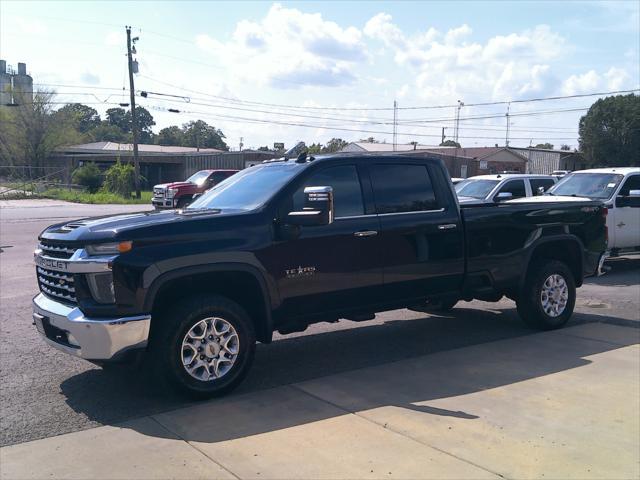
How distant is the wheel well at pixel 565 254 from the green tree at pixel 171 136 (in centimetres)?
11361

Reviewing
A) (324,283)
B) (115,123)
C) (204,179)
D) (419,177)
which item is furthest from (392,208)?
(115,123)

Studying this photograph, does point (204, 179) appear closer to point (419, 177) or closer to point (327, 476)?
point (419, 177)

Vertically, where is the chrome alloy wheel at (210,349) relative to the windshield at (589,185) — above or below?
below

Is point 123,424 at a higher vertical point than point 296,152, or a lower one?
lower

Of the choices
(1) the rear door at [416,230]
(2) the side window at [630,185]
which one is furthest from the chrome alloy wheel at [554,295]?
(2) the side window at [630,185]

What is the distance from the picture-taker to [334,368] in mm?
6238

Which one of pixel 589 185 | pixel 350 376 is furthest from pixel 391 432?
pixel 589 185

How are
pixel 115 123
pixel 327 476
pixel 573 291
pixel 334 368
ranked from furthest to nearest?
pixel 115 123
pixel 573 291
pixel 334 368
pixel 327 476

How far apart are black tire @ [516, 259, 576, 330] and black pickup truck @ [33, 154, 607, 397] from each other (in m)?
0.03

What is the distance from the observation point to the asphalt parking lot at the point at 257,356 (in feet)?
16.5

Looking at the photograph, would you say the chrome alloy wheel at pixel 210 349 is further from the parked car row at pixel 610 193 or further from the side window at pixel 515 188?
the side window at pixel 515 188

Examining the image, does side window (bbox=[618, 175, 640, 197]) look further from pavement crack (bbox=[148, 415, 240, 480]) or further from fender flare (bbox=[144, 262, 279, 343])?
pavement crack (bbox=[148, 415, 240, 480])

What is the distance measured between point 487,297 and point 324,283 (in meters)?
2.51

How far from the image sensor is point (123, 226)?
511cm
